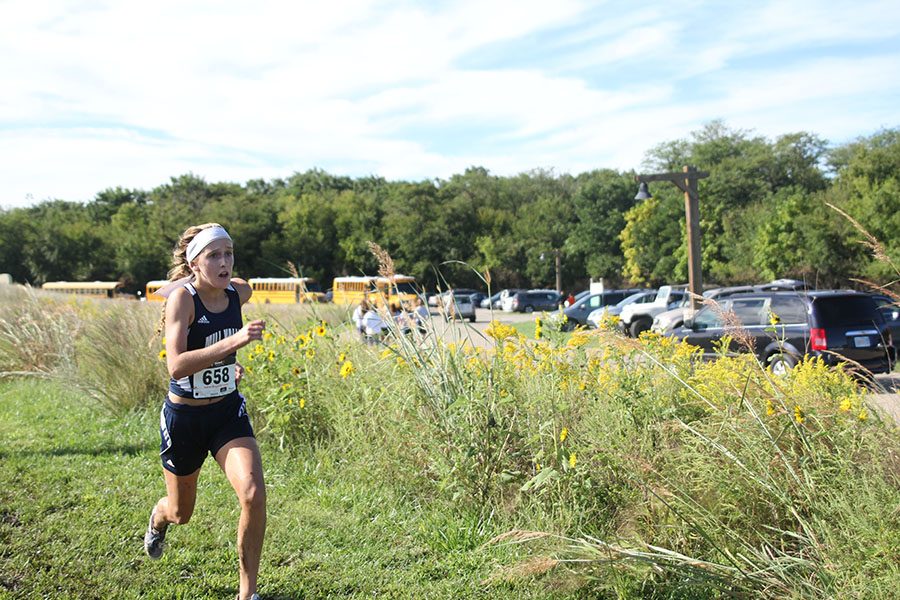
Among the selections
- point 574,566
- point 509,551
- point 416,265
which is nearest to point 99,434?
point 509,551

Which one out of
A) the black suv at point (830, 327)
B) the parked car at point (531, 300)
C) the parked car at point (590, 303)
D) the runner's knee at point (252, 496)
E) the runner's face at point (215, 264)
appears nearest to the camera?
the runner's knee at point (252, 496)

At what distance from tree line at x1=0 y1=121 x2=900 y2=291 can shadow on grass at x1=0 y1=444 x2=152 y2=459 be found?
46.9 m

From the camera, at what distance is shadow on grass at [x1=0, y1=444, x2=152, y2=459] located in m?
7.20

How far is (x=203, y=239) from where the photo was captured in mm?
4188

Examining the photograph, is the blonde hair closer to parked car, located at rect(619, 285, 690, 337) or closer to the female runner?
the female runner

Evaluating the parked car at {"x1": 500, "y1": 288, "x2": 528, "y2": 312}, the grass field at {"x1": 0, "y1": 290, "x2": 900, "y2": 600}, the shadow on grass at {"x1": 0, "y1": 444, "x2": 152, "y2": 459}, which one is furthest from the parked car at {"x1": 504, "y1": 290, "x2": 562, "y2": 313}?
the grass field at {"x1": 0, "y1": 290, "x2": 900, "y2": 600}

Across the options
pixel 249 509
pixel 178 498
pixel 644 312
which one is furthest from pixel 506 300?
pixel 249 509

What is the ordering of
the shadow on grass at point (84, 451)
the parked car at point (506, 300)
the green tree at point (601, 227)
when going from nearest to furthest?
1. the shadow on grass at point (84, 451)
2. the parked car at point (506, 300)
3. the green tree at point (601, 227)

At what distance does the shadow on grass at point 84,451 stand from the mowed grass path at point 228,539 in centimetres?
14

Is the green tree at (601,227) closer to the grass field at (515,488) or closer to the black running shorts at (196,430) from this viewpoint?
the grass field at (515,488)

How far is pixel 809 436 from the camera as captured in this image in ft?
12.9

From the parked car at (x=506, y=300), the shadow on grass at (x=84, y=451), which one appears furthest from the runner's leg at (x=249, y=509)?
the parked car at (x=506, y=300)

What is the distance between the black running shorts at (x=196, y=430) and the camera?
418cm

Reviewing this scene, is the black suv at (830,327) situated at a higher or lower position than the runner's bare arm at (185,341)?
lower
